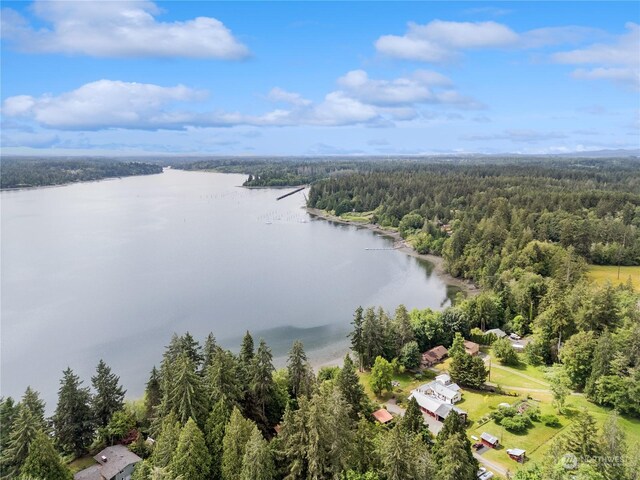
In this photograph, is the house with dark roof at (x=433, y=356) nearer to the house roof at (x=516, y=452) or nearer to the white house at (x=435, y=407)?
the white house at (x=435, y=407)

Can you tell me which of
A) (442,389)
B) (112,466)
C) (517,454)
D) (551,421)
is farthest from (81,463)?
(551,421)

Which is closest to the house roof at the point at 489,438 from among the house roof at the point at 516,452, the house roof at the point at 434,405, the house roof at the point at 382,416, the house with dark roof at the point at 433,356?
the house roof at the point at 516,452

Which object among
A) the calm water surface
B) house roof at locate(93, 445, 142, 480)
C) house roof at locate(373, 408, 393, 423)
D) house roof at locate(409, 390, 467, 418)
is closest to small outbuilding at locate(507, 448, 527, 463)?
house roof at locate(409, 390, 467, 418)

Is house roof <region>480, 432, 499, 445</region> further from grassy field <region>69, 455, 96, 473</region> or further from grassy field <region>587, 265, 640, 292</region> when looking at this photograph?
grassy field <region>587, 265, 640, 292</region>

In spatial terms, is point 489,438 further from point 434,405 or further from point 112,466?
point 112,466

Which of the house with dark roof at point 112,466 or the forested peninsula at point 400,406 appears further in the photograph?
the house with dark roof at point 112,466

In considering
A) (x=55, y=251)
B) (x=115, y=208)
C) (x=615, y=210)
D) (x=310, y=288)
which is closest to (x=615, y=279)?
(x=615, y=210)
